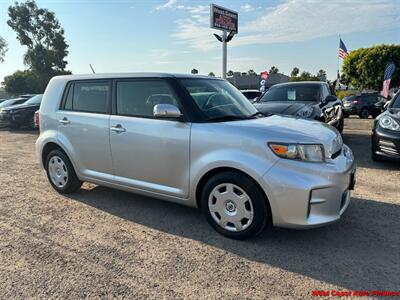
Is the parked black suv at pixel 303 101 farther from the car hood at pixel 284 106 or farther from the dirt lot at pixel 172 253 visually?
the dirt lot at pixel 172 253

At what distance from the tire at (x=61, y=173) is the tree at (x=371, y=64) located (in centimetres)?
3731

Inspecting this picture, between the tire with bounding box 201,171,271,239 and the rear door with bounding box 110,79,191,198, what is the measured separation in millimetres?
356

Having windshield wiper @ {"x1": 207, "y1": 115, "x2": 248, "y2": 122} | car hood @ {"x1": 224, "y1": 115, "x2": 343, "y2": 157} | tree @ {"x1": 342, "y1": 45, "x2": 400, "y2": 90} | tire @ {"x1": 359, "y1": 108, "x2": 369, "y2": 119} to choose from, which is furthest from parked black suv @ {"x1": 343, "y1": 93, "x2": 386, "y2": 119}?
tree @ {"x1": 342, "y1": 45, "x2": 400, "y2": 90}

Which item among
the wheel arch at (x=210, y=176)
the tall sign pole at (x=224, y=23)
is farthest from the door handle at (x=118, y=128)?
the tall sign pole at (x=224, y=23)

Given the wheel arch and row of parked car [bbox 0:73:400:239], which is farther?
the wheel arch

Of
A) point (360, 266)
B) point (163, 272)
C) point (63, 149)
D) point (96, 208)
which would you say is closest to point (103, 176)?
point (96, 208)

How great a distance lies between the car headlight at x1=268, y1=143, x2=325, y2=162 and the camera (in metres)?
3.35

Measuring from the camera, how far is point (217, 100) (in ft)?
14.0

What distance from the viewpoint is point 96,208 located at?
4.84 m

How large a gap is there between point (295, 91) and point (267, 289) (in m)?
6.38

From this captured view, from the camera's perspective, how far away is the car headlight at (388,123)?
630cm

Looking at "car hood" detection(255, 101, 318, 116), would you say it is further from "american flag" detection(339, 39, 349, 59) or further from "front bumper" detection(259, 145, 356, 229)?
"american flag" detection(339, 39, 349, 59)

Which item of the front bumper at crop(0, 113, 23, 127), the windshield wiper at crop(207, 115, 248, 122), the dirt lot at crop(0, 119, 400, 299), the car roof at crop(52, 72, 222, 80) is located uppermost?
the car roof at crop(52, 72, 222, 80)

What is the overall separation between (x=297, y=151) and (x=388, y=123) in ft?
13.3
